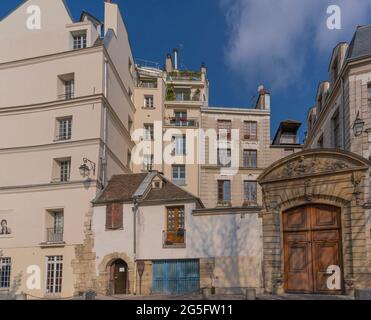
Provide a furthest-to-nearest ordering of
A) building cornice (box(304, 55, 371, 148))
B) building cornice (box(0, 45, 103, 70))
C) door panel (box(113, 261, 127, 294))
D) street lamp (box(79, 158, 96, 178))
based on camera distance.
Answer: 1. building cornice (box(0, 45, 103, 70))
2. street lamp (box(79, 158, 96, 178))
3. door panel (box(113, 261, 127, 294))
4. building cornice (box(304, 55, 371, 148))

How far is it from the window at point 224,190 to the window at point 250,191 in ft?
3.78

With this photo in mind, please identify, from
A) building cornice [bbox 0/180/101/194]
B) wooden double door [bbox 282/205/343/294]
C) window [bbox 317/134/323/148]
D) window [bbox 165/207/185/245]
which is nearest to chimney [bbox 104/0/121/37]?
building cornice [bbox 0/180/101/194]

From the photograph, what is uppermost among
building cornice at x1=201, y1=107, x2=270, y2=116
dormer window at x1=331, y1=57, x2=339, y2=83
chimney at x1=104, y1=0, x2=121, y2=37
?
chimney at x1=104, y1=0, x2=121, y2=37

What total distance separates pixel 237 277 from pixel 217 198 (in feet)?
53.5

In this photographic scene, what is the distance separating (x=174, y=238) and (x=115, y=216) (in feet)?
10.2

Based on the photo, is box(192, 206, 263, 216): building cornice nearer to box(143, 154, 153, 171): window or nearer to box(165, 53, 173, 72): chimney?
box(143, 154, 153, 171): window

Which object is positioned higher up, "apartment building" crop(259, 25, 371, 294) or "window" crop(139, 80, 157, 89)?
"window" crop(139, 80, 157, 89)

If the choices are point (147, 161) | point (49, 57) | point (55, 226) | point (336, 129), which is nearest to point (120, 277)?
point (55, 226)

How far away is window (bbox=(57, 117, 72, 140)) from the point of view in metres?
26.9

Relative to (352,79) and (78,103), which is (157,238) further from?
(352,79)

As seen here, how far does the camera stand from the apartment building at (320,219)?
59.3ft

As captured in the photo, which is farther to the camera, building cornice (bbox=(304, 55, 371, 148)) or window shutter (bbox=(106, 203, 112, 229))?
window shutter (bbox=(106, 203, 112, 229))

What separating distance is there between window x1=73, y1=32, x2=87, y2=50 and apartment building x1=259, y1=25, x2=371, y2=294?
1394 cm
